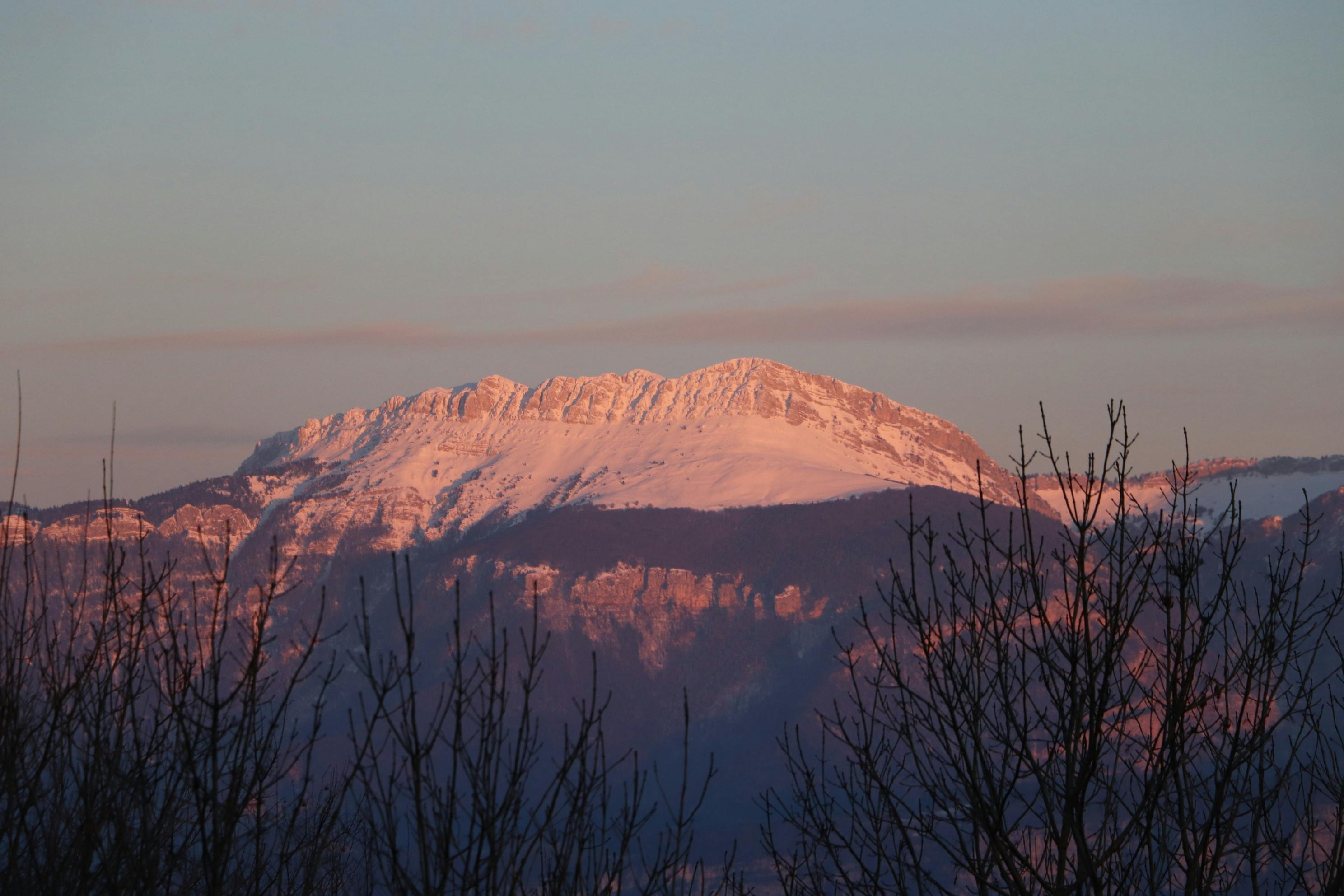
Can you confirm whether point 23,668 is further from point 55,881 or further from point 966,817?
point 966,817

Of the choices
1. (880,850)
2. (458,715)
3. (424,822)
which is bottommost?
(880,850)

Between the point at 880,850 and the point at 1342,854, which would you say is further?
the point at 880,850

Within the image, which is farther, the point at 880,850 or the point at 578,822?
the point at 880,850

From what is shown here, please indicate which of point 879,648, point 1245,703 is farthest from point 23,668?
point 1245,703

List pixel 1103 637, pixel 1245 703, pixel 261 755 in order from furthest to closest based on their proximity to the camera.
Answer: pixel 1103 637 < pixel 261 755 < pixel 1245 703

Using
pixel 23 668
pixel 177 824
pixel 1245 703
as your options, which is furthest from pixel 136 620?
pixel 1245 703

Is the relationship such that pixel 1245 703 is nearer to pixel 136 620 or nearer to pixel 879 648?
pixel 879 648

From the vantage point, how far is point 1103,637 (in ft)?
40.4

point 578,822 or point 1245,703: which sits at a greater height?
point 1245,703

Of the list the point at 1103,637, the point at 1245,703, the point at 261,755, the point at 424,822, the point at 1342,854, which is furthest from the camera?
the point at 1103,637

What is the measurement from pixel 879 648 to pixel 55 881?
7.43 meters

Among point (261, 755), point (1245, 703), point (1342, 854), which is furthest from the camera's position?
point (261, 755)

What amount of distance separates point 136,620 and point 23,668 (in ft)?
3.75

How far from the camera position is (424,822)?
9.23 metres
